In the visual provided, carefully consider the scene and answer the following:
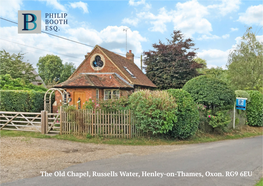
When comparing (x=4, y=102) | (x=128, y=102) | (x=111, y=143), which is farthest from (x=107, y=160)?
(x=4, y=102)

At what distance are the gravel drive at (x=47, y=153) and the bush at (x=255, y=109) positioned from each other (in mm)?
11150

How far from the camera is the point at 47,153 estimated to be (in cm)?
830

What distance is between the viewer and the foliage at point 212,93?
13.4m

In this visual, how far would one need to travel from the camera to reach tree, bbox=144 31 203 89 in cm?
2653

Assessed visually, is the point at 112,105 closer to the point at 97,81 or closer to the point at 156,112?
the point at 156,112

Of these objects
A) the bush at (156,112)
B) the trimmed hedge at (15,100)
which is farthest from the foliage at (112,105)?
the trimmed hedge at (15,100)

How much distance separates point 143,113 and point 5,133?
856 centimetres

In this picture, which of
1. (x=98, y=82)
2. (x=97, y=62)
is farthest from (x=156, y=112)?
(x=97, y=62)

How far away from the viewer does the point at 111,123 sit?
36.2 feet

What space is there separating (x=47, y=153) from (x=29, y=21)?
8.61 m

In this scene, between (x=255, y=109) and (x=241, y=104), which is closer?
(x=241, y=104)

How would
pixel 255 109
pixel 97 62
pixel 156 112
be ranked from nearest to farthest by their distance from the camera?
1. pixel 156 112
2. pixel 255 109
3. pixel 97 62

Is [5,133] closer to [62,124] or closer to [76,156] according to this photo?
[62,124]

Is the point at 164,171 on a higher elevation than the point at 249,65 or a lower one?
lower
